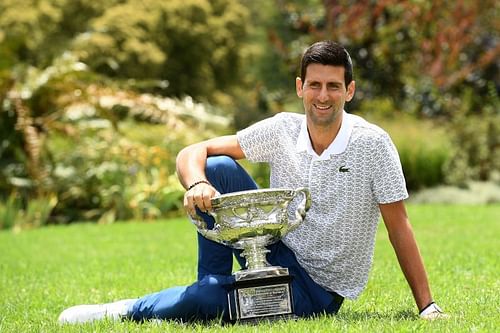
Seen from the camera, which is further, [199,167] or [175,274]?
[175,274]

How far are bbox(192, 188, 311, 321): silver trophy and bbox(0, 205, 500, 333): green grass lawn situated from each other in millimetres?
132

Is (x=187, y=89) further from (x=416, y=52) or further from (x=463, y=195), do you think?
(x=463, y=195)

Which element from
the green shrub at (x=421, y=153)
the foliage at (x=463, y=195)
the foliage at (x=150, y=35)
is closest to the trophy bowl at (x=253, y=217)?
the foliage at (x=463, y=195)

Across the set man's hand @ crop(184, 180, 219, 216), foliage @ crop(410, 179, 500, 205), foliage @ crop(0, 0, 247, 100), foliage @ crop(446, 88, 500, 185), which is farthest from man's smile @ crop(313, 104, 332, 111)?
foliage @ crop(0, 0, 247, 100)

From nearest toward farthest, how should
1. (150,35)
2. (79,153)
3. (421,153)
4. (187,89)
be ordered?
(79,153), (421,153), (150,35), (187,89)

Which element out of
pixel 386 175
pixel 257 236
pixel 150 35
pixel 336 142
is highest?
pixel 150 35

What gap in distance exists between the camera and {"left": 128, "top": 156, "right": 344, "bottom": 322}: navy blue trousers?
4332 millimetres

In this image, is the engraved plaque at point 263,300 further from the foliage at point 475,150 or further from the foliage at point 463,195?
the foliage at point 475,150

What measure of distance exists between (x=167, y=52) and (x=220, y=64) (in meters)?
1.93

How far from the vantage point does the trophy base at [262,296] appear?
417cm

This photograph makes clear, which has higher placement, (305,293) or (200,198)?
(200,198)

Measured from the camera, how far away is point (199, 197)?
4.13m

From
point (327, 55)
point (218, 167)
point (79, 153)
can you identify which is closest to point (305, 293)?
point (218, 167)

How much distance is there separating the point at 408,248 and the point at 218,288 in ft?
2.81
